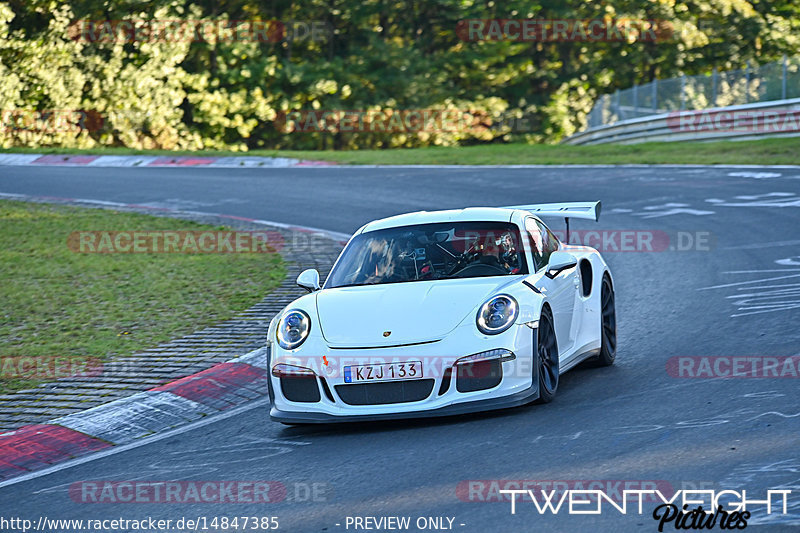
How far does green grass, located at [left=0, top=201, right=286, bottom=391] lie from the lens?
9945 mm

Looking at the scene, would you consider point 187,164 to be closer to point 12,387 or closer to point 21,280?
point 21,280

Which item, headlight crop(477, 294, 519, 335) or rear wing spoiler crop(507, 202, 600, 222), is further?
rear wing spoiler crop(507, 202, 600, 222)

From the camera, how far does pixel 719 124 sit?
2967 centimetres

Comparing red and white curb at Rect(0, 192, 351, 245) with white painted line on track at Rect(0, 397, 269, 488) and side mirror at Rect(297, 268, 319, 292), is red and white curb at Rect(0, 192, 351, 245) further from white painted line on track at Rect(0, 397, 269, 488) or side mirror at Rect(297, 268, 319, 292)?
white painted line on track at Rect(0, 397, 269, 488)

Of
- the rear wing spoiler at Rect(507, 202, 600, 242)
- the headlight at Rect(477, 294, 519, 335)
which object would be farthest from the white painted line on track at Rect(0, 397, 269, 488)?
the rear wing spoiler at Rect(507, 202, 600, 242)

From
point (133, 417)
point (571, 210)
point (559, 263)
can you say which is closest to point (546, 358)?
point (559, 263)

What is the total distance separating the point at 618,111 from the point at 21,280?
2794 centimetres

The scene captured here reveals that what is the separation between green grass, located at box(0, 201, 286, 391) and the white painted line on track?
1.78 metres

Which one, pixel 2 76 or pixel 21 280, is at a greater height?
pixel 2 76

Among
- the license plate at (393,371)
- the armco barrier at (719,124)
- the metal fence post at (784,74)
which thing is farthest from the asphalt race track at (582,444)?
the metal fence post at (784,74)

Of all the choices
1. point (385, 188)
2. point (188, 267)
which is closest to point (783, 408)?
point (188, 267)

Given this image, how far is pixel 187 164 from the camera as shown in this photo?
27281 mm

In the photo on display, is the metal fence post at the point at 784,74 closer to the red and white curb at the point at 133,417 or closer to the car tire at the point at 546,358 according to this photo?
the red and white curb at the point at 133,417

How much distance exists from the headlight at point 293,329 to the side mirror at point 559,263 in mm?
1664
